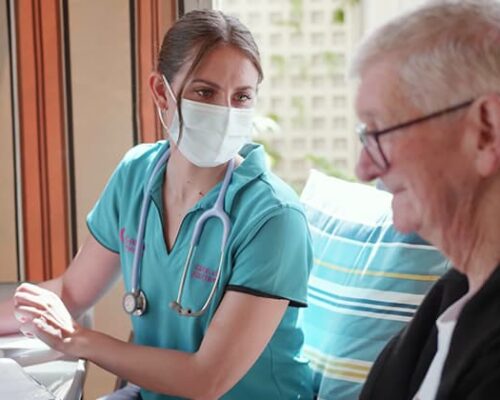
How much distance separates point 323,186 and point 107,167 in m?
0.79

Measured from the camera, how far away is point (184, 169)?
6.52 feet

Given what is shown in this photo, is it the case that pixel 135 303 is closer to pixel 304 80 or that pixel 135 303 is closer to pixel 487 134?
pixel 487 134

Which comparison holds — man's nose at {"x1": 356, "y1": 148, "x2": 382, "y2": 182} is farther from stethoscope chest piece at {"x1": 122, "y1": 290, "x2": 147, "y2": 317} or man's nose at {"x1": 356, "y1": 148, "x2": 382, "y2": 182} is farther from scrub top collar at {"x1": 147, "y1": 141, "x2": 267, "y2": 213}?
stethoscope chest piece at {"x1": 122, "y1": 290, "x2": 147, "y2": 317}

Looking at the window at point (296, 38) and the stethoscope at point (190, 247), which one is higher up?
the window at point (296, 38)

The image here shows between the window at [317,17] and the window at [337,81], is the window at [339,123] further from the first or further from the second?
the window at [317,17]

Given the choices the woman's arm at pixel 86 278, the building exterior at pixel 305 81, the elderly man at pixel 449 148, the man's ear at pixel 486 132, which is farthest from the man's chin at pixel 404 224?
the building exterior at pixel 305 81

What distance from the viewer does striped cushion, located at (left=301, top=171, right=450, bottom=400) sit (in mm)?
1833

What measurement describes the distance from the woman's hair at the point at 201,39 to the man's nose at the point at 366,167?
689 millimetres

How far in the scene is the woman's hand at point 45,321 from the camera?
181cm

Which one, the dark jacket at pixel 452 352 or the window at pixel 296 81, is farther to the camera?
the window at pixel 296 81

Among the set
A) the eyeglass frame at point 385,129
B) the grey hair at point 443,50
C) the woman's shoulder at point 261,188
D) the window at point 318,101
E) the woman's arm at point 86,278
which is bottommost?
the woman's arm at point 86,278

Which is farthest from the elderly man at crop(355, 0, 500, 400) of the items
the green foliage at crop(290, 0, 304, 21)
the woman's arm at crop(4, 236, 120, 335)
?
the green foliage at crop(290, 0, 304, 21)

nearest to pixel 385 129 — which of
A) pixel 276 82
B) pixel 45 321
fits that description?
pixel 45 321

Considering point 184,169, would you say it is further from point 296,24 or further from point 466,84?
→ point 296,24
